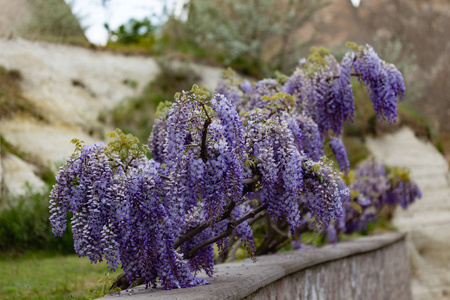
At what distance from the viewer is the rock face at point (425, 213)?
1530 centimetres

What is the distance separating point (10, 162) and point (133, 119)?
181 inches

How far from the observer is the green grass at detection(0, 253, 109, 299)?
5.50m

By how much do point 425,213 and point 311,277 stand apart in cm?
1153

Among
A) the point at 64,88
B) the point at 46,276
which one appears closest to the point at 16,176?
the point at 46,276

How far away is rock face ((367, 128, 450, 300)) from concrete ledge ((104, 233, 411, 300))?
321cm

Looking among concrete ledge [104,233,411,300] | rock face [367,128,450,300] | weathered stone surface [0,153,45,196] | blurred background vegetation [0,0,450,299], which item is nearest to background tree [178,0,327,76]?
blurred background vegetation [0,0,450,299]

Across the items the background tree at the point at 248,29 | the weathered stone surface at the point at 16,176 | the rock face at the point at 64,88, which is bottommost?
the weathered stone surface at the point at 16,176

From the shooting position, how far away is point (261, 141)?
4316 millimetres

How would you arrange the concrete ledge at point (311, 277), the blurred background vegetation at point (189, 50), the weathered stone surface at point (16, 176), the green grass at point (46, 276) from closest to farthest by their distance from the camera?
the concrete ledge at point (311, 277)
the green grass at point (46, 276)
the weathered stone surface at point (16, 176)
the blurred background vegetation at point (189, 50)

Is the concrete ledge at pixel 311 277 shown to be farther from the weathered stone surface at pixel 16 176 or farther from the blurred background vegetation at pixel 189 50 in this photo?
the weathered stone surface at pixel 16 176

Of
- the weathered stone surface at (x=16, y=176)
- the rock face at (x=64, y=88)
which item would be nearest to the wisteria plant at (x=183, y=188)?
the weathered stone surface at (x=16, y=176)

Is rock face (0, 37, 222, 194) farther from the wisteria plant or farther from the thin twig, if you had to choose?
the wisteria plant

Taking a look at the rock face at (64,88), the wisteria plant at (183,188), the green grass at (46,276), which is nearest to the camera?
the wisteria plant at (183,188)

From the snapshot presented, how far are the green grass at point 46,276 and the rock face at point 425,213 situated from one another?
1013cm
